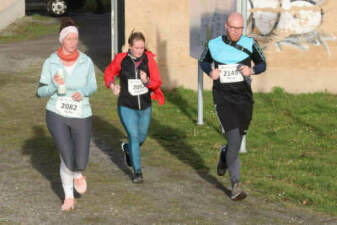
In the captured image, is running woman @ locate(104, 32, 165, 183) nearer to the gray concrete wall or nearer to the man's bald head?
the man's bald head

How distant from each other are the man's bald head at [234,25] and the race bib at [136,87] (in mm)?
1245

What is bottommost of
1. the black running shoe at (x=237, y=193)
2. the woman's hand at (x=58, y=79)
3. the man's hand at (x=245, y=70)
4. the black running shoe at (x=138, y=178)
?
the black running shoe at (x=138, y=178)

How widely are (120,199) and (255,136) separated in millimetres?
4020

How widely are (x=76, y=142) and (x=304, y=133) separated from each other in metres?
5.29

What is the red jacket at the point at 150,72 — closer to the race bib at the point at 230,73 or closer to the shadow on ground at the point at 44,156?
the race bib at the point at 230,73

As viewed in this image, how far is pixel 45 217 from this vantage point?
26.0ft

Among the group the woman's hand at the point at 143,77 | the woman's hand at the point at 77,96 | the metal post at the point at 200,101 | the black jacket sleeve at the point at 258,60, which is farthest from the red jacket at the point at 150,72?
the metal post at the point at 200,101

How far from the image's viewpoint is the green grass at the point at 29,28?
2409cm

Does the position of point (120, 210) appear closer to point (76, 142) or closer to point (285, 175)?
point (76, 142)

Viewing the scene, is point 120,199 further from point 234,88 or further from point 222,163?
point 234,88

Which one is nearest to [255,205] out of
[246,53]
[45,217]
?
[246,53]

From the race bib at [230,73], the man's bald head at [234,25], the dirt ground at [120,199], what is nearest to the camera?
the dirt ground at [120,199]

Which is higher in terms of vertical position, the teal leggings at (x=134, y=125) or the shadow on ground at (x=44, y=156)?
the teal leggings at (x=134, y=125)

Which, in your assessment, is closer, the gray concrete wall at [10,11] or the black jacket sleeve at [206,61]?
the black jacket sleeve at [206,61]
